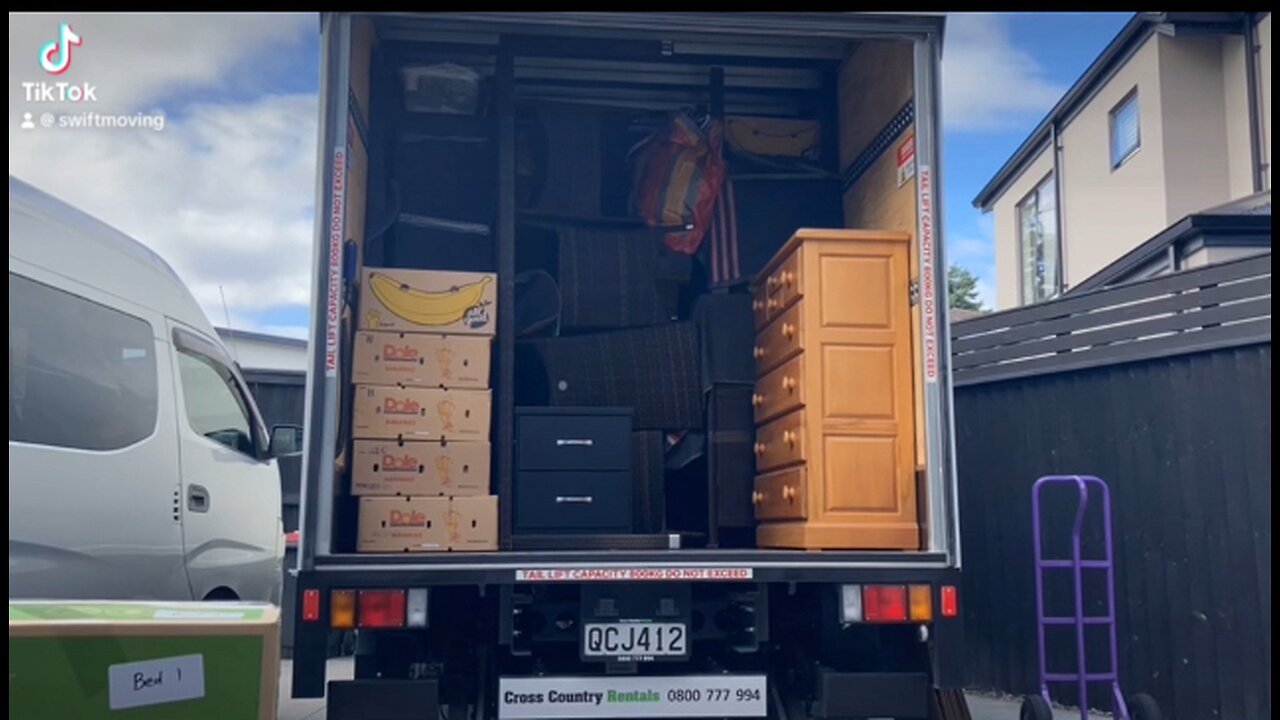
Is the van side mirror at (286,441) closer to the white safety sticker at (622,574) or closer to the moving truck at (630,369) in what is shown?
the moving truck at (630,369)

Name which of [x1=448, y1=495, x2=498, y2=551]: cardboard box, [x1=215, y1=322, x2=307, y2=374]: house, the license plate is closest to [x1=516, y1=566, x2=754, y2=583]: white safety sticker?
the license plate

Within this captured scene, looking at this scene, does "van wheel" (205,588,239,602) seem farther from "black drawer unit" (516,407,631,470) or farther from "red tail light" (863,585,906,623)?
"red tail light" (863,585,906,623)

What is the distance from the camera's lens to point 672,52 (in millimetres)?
6234

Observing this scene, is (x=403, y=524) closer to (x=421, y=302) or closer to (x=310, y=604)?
(x=310, y=604)

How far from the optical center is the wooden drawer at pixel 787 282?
17.7ft

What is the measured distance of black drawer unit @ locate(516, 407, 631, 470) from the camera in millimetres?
5535

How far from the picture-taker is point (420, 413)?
534 cm

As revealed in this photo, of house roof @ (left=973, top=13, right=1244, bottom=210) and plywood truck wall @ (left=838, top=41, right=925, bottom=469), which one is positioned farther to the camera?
house roof @ (left=973, top=13, right=1244, bottom=210)

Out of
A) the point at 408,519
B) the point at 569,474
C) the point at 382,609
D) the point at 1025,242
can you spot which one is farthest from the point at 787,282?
the point at 1025,242

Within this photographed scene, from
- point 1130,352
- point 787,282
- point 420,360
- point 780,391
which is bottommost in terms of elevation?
point 780,391

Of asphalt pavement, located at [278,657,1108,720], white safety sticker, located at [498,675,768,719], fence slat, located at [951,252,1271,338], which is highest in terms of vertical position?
fence slat, located at [951,252,1271,338]

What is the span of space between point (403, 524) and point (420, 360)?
68 centimetres

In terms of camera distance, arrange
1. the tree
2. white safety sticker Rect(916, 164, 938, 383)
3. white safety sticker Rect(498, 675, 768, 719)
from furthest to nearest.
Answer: the tree, white safety sticker Rect(916, 164, 938, 383), white safety sticker Rect(498, 675, 768, 719)

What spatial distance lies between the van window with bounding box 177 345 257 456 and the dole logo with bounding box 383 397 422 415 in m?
1.21
